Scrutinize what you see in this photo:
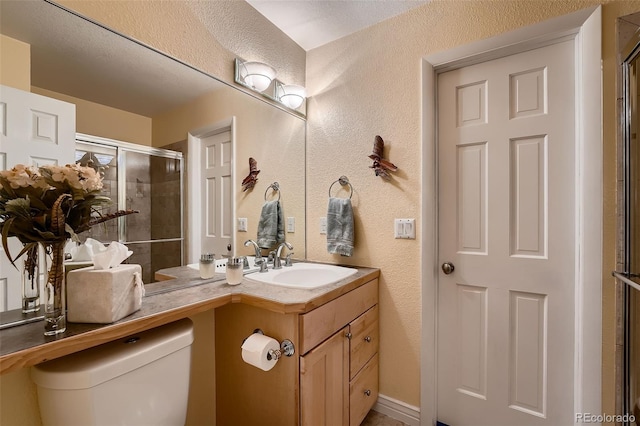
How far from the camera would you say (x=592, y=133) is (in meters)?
1.21

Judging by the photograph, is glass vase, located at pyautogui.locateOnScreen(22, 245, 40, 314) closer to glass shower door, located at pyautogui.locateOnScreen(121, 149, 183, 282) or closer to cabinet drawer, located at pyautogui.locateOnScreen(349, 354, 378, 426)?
glass shower door, located at pyautogui.locateOnScreen(121, 149, 183, 282)

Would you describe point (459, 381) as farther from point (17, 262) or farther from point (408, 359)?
point (17, 262)

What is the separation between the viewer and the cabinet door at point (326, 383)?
43.0 inches

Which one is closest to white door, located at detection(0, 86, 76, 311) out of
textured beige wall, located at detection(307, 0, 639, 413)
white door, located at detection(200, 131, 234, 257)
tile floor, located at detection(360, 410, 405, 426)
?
white door, located at detection(200, 131, 234, 257)

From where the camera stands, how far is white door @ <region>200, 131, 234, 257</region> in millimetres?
1375

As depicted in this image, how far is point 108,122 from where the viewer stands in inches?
41.4

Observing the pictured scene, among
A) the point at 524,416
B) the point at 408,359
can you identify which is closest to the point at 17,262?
the point at 408,359

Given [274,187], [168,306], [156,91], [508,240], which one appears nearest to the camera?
[168,306]

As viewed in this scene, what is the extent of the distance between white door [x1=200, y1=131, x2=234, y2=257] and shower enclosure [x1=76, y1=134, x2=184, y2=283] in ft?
0.41

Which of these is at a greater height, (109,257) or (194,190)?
(194,190)

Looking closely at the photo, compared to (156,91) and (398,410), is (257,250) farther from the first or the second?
(398,410)

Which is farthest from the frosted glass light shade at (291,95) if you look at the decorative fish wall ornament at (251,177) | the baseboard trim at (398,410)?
the baseboard trim at (398,410)

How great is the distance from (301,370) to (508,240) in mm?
1194

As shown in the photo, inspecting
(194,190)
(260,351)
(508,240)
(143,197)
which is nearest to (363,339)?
(260,351)
